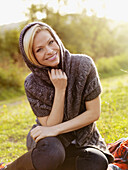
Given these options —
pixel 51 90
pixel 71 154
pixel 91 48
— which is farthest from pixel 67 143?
pixel 91 48

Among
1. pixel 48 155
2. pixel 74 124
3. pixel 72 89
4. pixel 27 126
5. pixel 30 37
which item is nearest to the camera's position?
pixel 48 155

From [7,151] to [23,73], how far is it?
957 centimetres

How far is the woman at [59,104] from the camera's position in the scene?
224 cm

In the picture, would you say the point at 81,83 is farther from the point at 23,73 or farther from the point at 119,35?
the point at 119,35

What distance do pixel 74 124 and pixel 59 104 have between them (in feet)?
0.77

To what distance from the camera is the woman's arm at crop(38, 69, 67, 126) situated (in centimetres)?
234

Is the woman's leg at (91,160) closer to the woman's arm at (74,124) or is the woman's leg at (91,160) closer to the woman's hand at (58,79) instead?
the woman's arm at (74,124)

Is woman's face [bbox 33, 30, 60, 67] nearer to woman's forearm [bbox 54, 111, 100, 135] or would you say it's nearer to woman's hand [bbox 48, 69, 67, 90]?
woman's hand [bbox 48, 69, 67, 90]

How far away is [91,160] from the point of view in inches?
88.2

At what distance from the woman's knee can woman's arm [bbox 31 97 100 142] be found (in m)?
0.09

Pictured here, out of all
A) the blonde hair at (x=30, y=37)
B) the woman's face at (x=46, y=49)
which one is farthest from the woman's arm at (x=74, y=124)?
the blonde hair at (x=30, y=37)

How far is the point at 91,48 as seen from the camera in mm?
23656

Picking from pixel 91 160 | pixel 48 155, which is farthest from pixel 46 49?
pixel 91 160

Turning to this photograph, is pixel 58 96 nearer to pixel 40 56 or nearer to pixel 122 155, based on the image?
pixel 40 56
